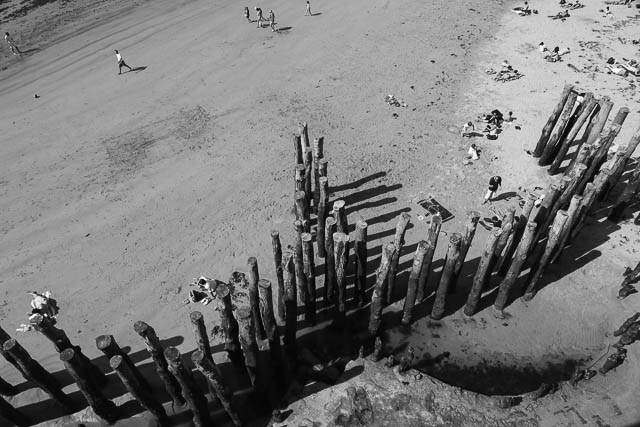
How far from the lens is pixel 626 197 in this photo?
14.6 metres

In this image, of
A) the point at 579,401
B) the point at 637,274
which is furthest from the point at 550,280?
the point at 579,401

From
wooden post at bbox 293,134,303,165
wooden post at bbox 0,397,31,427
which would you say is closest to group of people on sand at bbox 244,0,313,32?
wooden post at bbox 293,134,303,165

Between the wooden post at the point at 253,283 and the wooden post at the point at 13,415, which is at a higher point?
the wooden post at the point at 253,283

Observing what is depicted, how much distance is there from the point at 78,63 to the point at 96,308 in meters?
18.6

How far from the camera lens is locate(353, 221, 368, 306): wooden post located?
Result: 1149cm

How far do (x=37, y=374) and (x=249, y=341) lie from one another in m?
5.08

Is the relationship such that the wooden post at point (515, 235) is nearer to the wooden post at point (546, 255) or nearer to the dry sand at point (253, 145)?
the wooden post at point (546, 255)

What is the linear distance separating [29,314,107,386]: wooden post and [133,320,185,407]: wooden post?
1.58 m

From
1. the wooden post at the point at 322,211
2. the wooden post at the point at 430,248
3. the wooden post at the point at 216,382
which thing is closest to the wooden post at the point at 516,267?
the wooden post at the point at 430,248

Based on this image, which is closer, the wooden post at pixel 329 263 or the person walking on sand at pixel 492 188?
the wooden post at pixel 329 263

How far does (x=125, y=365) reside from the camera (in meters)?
8.82

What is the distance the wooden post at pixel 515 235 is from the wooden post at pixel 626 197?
400 centimetres

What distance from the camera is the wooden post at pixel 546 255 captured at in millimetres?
11461

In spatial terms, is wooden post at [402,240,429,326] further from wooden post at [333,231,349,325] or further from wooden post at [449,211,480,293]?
wooden post at [333,231,349,325]
